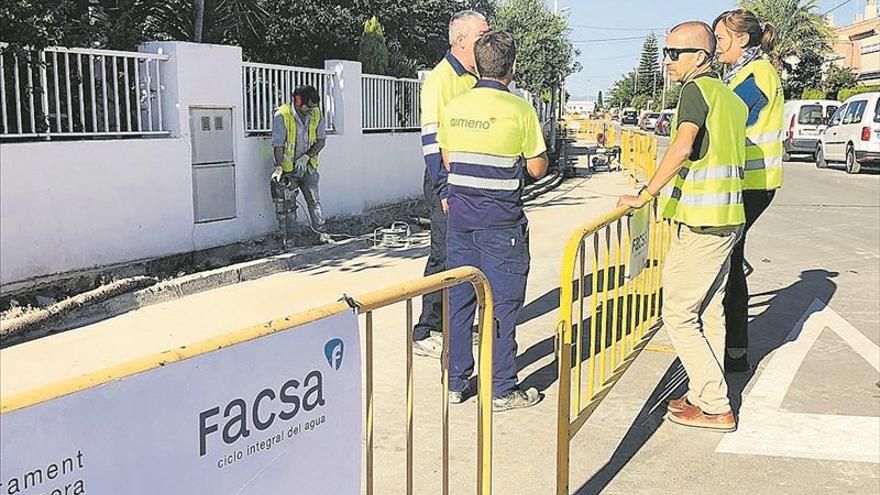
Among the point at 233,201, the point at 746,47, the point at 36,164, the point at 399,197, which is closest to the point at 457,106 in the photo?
the point at 746,47

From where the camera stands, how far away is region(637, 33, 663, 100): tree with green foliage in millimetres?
118356

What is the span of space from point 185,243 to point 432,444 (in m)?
5.51

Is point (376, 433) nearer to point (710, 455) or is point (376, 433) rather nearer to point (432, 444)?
point (432, 444)

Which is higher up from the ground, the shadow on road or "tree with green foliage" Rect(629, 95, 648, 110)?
"tree with green foliage" Rect(629, 95, 648, 110)

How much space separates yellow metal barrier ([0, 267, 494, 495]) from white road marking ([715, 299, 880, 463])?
1917 millimetres

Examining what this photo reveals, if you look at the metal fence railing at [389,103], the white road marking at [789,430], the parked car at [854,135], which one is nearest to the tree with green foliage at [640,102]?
the parked car at [854,135]

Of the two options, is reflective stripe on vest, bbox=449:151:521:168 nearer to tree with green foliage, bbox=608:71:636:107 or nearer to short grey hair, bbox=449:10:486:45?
short grey hair, bbox=449:10:486:45

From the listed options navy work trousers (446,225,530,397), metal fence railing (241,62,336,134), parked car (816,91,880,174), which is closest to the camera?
navy work trousers (446,225,530,397)

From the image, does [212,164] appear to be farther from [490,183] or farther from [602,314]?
[602,314]

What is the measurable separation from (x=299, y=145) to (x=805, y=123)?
877 inches

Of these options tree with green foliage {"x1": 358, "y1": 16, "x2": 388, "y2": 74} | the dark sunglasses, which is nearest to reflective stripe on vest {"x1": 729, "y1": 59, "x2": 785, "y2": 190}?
the dark sunglasses

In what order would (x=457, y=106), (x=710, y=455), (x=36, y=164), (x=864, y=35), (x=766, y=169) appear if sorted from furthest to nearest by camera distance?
(x=864, y=35)
(x=36, y=164)
(x=766, y=169)
(x=457, y=106)
(x=710, y=455)

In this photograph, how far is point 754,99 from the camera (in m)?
5.30

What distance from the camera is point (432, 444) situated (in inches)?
183
